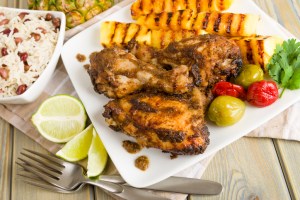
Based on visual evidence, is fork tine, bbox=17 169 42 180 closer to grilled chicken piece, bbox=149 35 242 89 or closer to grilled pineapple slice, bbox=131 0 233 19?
grilled chicken piece, bbox=149 35 242 89

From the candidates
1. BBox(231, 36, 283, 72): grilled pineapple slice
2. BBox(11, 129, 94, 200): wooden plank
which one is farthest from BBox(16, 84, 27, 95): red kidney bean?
BBox(231, 36, 283, 72): grilled pineapple slice

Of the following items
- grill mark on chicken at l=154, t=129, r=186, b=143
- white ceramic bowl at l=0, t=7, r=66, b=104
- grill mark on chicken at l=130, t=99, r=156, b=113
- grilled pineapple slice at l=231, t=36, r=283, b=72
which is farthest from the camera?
white ceramic bowl at l=0, t=7, r=66, b=104

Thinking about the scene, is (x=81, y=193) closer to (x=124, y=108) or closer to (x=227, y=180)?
(x=124, y=108)

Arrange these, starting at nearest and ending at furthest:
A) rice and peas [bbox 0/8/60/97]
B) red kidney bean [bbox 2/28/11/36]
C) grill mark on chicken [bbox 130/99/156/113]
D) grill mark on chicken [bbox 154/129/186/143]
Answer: grill mark on chicken [bbox 154/129/186/143], grill mark on chicken [bbox 130/99/156/113], rice and peas [bbox 0/8/60/97], red kidney bean [bbox 2/28/11/36]

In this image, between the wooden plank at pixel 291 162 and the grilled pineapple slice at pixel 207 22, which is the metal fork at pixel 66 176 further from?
the grilled pineapple slice at pixel 207 22

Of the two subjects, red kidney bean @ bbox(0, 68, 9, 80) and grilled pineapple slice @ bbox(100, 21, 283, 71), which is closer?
grilled pineapple slice @ bbox(100, 21, 283, 71)

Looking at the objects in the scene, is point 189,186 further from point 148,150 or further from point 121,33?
point 121,33
